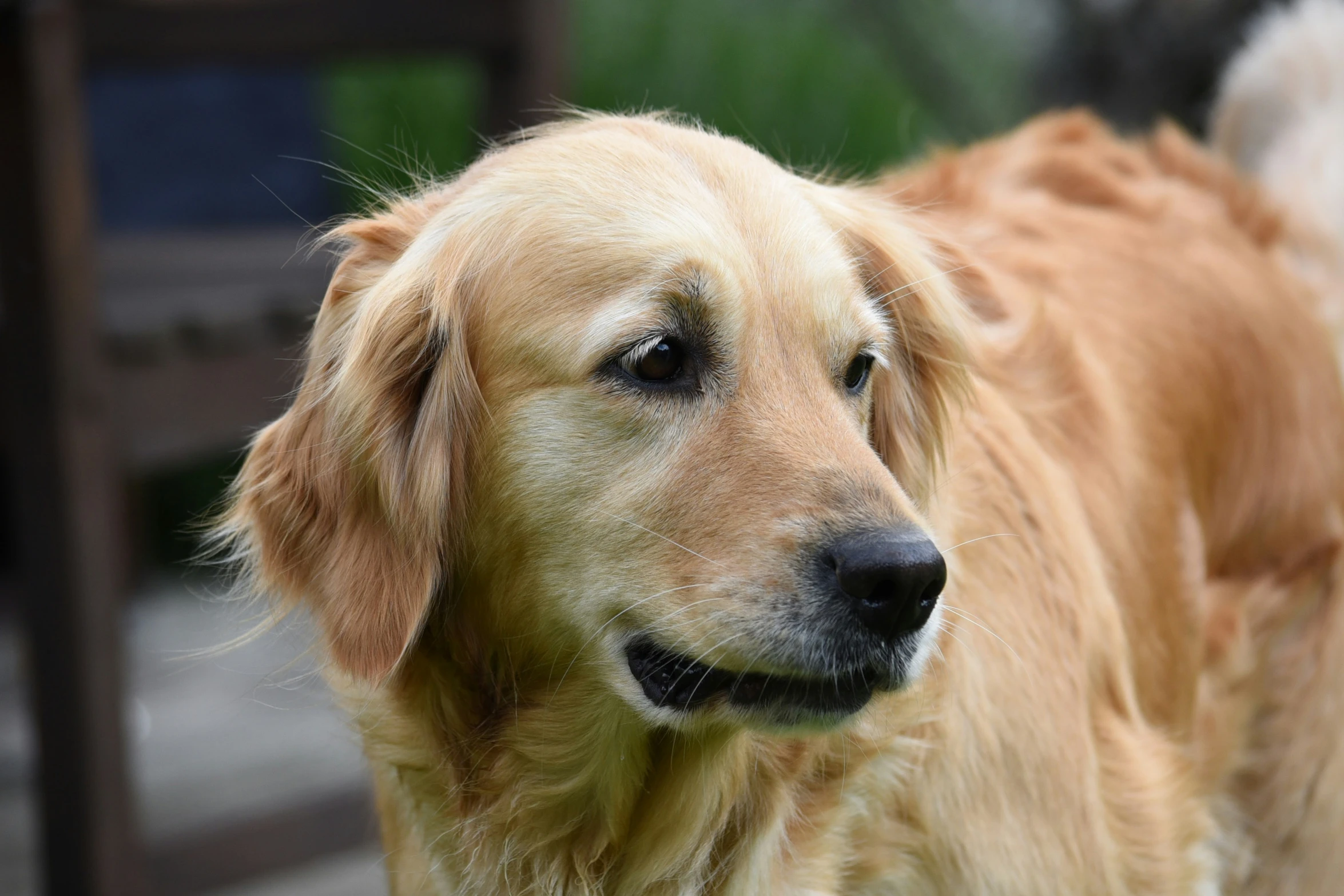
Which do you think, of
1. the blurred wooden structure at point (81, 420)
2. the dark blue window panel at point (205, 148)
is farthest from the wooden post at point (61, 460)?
the dark blue window panel at point (205, 148)

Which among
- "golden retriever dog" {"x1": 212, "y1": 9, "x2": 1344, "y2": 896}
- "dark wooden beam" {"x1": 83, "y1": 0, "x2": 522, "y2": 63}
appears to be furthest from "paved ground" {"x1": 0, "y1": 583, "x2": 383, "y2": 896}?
"golden retriever dog" {"x1": 212, "y1": 9, "x2": 1344, "y2": 896}

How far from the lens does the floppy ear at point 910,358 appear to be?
8.39ft

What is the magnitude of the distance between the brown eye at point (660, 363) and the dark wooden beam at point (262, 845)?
2.77 meters

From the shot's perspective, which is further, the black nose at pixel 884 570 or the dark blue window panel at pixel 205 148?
the dark blue window panel at pixel 205 148

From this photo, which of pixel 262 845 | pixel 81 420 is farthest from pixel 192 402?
pixel 262 845

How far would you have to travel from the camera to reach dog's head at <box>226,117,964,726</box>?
6.57 ft

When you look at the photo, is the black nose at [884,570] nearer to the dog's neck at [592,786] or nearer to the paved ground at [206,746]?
the dog's neck at [592,786]

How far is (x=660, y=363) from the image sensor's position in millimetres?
2139

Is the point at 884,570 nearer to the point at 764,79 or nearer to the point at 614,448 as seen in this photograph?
the point at 614,448

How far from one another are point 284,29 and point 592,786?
3.38m

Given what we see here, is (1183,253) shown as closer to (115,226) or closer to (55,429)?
(55,429)

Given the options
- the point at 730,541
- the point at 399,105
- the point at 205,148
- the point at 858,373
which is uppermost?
the point at 858,373

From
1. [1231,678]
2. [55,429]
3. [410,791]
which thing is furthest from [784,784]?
[55,429]

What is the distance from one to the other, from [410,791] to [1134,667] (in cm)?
149
